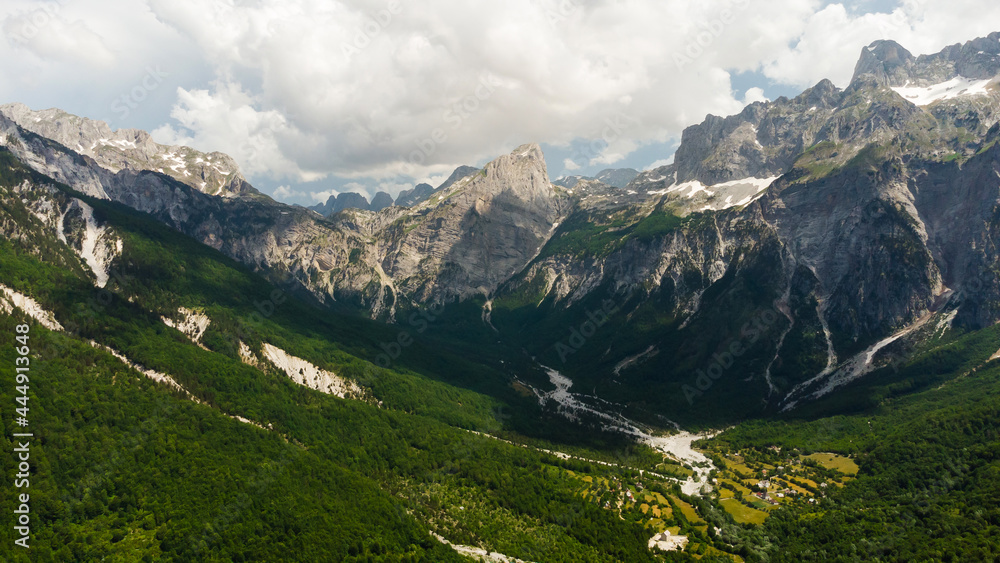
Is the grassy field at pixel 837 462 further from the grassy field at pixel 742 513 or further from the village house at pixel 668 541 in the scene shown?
the village house at pixel 668 541

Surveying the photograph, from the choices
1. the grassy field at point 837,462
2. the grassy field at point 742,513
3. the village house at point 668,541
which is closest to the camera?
the village house at point 668,541

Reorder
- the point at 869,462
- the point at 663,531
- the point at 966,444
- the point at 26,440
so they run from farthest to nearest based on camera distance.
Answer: the point at 869,462 → the point at 966,444 → the point at 663,531 → the point at 26,440

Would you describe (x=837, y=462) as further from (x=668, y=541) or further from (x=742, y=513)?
(x=668, y=541)

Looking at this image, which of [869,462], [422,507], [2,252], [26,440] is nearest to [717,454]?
[869,462]

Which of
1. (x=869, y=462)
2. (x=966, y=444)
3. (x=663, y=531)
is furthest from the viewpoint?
(x=869, y=462)

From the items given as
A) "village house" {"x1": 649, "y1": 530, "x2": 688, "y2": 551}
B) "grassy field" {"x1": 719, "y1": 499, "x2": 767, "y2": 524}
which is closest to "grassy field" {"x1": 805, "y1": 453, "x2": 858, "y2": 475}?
"grassy field" {"x1": 719, "y1": 499, "x2": 767, "y2": 524}

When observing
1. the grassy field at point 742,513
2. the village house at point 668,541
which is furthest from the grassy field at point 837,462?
the village house at point 668,541

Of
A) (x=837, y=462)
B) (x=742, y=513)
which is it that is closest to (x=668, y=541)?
(x=742, y=513)

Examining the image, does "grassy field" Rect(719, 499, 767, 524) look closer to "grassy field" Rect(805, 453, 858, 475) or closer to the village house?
the village house

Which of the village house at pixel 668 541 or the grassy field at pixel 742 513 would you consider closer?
the village house at pixel 668 541

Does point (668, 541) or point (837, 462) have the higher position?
point (837, 462)

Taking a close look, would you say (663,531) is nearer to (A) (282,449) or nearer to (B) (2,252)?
(A) (282,449)
